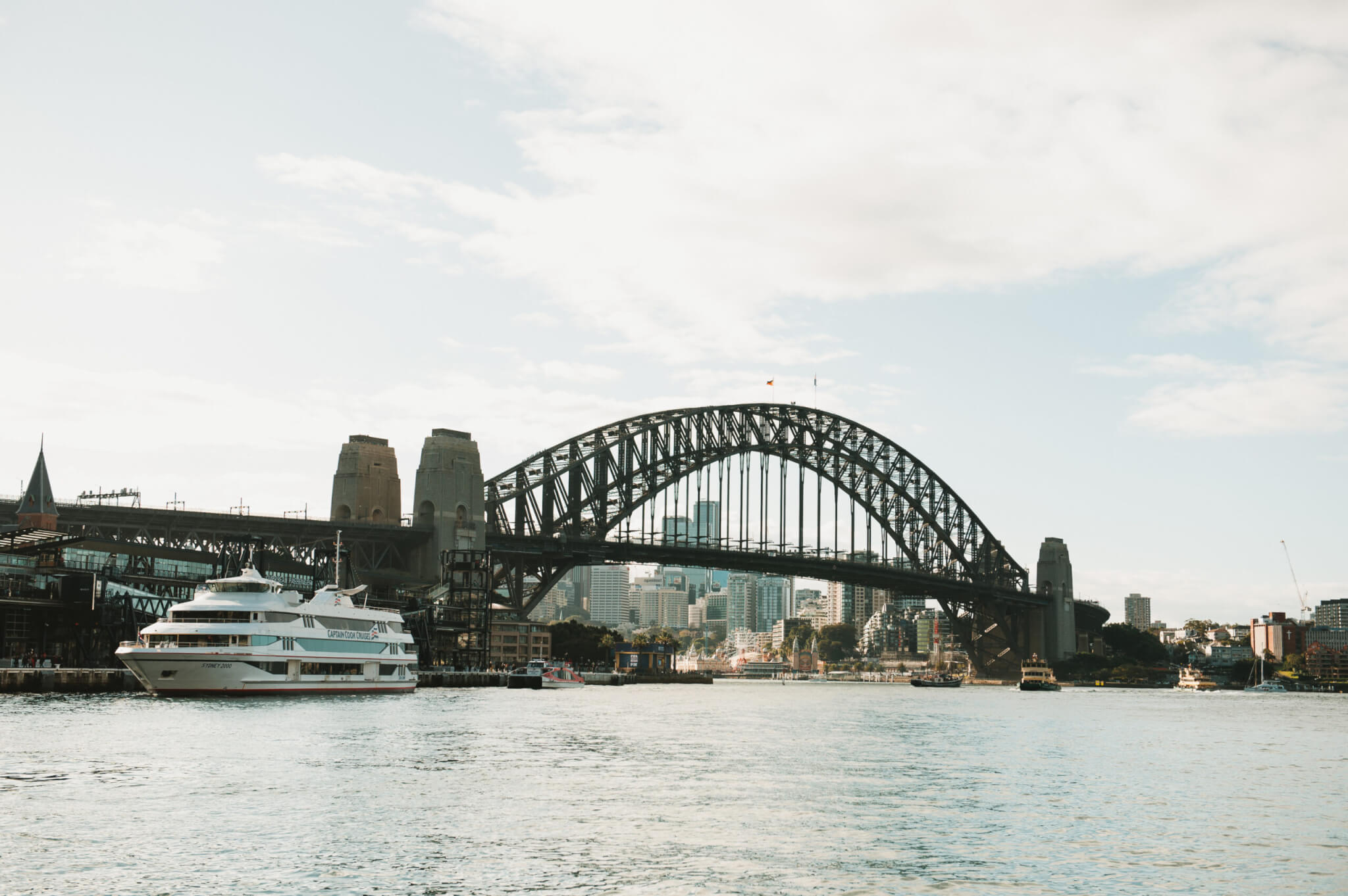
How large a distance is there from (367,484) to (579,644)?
46.8 metres

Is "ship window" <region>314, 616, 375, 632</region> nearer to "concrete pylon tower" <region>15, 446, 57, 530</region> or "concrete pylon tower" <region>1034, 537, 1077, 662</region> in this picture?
"concrete pylon tower" <region>15, 446, 57, 530</region>

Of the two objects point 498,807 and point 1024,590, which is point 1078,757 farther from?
point 1024,590

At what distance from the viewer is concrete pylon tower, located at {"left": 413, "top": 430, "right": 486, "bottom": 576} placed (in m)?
114

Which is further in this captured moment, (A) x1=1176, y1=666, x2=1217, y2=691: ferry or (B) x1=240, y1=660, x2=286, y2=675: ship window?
(A) x1=1176, y1=666, x2=1217, y2=691: ferry

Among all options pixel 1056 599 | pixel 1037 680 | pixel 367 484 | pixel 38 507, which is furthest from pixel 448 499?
pixel 1056 599

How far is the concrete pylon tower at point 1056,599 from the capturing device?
610 ft

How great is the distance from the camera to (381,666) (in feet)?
273

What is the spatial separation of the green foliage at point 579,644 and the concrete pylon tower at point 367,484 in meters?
39.3

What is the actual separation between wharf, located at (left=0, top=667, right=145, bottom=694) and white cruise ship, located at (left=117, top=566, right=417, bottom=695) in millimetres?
2891

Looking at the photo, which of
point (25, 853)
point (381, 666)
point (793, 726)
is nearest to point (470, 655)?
point (381, 666)

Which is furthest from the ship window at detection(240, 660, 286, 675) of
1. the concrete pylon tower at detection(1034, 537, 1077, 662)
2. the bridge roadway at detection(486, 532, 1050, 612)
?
the concrete pylon tower at detection(1034, 537, 1077, 662)

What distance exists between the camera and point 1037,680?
15762 cm

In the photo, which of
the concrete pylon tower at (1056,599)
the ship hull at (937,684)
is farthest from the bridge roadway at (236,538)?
the concrete pylon tower at (1056,599)

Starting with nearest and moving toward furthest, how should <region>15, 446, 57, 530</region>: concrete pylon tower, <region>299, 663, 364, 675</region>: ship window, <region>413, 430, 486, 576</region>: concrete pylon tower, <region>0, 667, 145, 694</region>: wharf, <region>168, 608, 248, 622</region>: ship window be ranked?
<region>0, 667, 145, 694</region>: wharf < <region>168, 608, 248, 622</region>: ship window < <region>299, 663, 364, 675</region>: ship window < <region>15, 446, 57, 530</region>: concrete pylon tower < <region>413, 430, 486, 576</region>: concrete pylon tower
